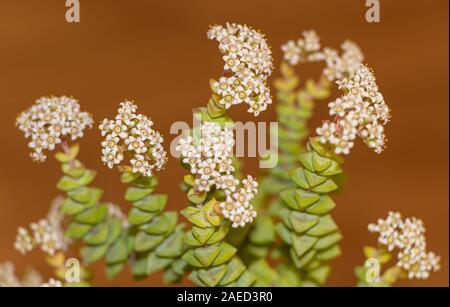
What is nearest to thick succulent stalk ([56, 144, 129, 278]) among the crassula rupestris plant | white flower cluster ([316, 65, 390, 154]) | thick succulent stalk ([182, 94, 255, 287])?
the crassula rupestris plant

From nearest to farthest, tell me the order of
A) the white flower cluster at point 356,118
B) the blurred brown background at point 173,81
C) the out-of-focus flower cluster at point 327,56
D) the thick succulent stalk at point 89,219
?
the white flower cluster at point 356,118 → the thick succulent stalk at point 89,219 → the out-of-focus flower cluster at point 327,56 → the blurred brown background at point 173,81

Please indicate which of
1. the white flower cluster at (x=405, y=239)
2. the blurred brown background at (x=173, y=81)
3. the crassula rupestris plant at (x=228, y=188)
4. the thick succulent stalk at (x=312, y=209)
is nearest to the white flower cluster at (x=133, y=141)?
the crassula rupestris plant at (x=228, y=188)

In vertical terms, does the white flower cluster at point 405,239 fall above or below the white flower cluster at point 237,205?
below

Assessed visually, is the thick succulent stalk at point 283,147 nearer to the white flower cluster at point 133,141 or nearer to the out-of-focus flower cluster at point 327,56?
the out-of-focus flower cluster at point 327,56

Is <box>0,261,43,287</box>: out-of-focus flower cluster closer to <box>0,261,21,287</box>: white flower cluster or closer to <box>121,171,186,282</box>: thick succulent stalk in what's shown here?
<box>0,261,21,287</box>: white flower cluster

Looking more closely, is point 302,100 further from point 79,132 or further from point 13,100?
point 13,100

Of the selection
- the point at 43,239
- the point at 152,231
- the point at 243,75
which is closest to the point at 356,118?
the point at 243,75

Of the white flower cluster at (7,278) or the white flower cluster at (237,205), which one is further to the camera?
the white flower cluster at (7,278)
